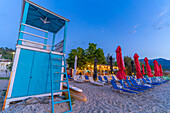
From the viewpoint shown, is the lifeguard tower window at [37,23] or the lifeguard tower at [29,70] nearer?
the lifeguard tower at [29,70]

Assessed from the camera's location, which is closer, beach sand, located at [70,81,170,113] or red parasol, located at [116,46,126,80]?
beach sand, located at [70,81,170,113]

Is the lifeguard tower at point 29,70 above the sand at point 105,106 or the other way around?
Answer: above

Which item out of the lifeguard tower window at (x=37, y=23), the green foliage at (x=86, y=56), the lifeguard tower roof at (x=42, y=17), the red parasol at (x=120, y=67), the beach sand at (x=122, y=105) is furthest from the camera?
the green foliage at (x=86, y=56)

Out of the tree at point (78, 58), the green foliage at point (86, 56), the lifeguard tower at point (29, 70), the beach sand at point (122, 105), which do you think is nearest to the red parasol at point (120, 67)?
the beach sand at point (122, 105)

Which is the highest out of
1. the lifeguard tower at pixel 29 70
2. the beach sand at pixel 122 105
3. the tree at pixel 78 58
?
the tree at pixel 78 58

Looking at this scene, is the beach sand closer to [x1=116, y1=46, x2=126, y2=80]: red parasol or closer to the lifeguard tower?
the lifeguard tower

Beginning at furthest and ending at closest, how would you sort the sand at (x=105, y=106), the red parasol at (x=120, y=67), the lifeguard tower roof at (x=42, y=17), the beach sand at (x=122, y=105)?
the red parasol at (x=120, y=67) → the lifeguard tower roof at (x=42, y=17) → the beach sand at (x=122, y=105) → the sand at (x=105, y=106)

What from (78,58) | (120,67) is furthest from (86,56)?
(120,67)

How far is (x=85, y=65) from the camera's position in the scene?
19.8 meters

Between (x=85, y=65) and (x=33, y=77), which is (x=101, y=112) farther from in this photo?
(x=85, y=65)

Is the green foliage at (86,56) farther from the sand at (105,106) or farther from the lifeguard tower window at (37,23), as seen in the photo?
the sand at (105,106)

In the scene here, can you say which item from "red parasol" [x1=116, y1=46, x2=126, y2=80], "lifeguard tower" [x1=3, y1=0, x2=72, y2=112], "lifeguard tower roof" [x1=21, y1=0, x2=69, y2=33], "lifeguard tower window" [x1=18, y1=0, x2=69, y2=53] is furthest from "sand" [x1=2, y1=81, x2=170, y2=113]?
"lifeguard tower roof" [x1=21, y1=0, x2=69, y2=33]

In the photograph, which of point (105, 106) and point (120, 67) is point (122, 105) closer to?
point (105, 106)

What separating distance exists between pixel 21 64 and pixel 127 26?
35.6 meters
